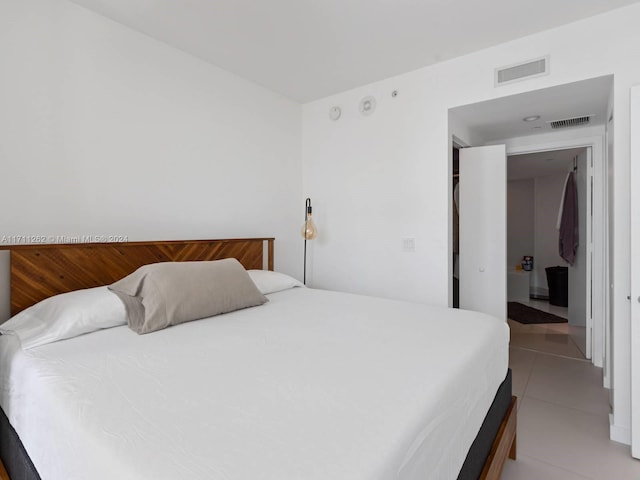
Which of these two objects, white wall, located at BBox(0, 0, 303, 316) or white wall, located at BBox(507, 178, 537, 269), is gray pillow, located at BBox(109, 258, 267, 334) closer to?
white wall, located at BBox(0, 0, 303, 316)

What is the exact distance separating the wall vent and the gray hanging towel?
1.75m

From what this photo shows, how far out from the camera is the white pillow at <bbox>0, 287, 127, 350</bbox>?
146 cm

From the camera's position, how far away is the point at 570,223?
445cm

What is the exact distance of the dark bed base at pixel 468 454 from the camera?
1141 millimetres

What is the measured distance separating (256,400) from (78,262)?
61.9 inches

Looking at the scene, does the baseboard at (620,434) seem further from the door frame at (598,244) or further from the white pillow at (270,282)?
the white pillow at (270,282)

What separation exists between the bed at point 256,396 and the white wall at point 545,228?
5322mm

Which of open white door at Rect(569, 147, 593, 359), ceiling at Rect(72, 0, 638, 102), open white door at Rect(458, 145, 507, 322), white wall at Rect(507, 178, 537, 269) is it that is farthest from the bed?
white wall at Rect(507, 178, 537, 269)

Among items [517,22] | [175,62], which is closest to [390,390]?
[517,22]

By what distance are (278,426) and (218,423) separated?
157mm

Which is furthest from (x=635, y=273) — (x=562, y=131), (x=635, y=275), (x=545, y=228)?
(x=545, y=228)

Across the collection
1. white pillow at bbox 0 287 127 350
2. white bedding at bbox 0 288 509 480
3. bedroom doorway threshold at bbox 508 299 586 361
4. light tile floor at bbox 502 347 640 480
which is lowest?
light tile floor at bbox 502 347 640 480

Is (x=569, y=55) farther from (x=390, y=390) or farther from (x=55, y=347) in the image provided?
(x=55, y=347)

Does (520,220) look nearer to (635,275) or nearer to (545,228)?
(545,228)
